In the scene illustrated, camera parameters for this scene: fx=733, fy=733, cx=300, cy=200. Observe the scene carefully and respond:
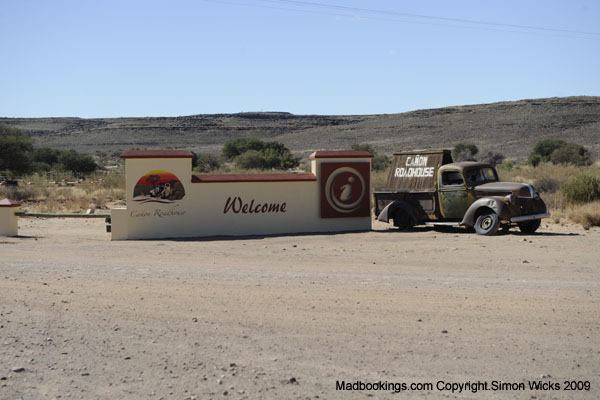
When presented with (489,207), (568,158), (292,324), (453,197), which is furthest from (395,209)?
(568,158)

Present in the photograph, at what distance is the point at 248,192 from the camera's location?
2172 centimetres

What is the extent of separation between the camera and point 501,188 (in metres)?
20.3

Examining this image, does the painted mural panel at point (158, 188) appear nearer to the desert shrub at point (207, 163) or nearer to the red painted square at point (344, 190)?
the red painted square at point (344, 190)

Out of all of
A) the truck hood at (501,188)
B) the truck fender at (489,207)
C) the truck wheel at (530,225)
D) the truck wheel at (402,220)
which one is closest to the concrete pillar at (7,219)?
the truck wheel at (402,220)

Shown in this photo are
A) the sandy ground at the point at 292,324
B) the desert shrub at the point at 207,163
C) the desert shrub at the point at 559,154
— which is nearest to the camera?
the sandy ground at the point at 292,324

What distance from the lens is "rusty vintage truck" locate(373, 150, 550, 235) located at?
20.0 m

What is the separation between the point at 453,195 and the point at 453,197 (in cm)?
6

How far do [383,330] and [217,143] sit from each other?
97510 millimetres

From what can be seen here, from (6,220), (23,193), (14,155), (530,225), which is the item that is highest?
(14,155)

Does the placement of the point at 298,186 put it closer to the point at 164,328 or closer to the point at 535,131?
the point at 164,328

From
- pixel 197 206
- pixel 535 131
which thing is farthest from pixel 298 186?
pixel 535 131

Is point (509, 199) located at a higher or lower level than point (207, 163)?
lower

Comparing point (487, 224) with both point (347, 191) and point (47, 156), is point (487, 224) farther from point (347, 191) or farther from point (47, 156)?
point (47, 156)

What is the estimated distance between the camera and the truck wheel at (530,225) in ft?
67.3
